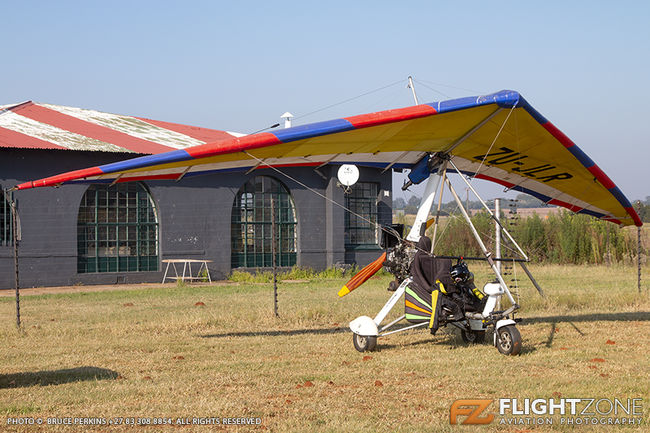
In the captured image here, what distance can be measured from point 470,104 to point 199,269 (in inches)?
627

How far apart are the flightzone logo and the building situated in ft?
42.4

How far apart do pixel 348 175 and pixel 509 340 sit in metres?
15.3

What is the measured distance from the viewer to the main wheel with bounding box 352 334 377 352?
28.7ft

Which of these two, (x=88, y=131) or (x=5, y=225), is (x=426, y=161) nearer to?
(x=5, y=225)

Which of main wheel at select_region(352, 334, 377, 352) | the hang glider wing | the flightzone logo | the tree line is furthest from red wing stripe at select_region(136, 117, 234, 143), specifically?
the flightzone logo

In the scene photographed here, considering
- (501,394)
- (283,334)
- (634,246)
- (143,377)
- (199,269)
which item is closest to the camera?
(501,394)

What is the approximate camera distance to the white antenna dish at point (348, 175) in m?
23.0

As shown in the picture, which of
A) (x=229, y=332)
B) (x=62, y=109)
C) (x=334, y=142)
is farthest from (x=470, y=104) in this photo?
(x=62, y=109)

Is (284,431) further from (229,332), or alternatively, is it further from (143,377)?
(229,332)

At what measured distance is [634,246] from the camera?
27203 mm

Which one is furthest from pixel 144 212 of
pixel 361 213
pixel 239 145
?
pixel 239 145

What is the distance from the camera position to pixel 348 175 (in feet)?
76.3

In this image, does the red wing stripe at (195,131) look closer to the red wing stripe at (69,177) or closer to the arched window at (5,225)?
the arched window at (5,225)

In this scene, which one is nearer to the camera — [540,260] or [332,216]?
[332,216]
